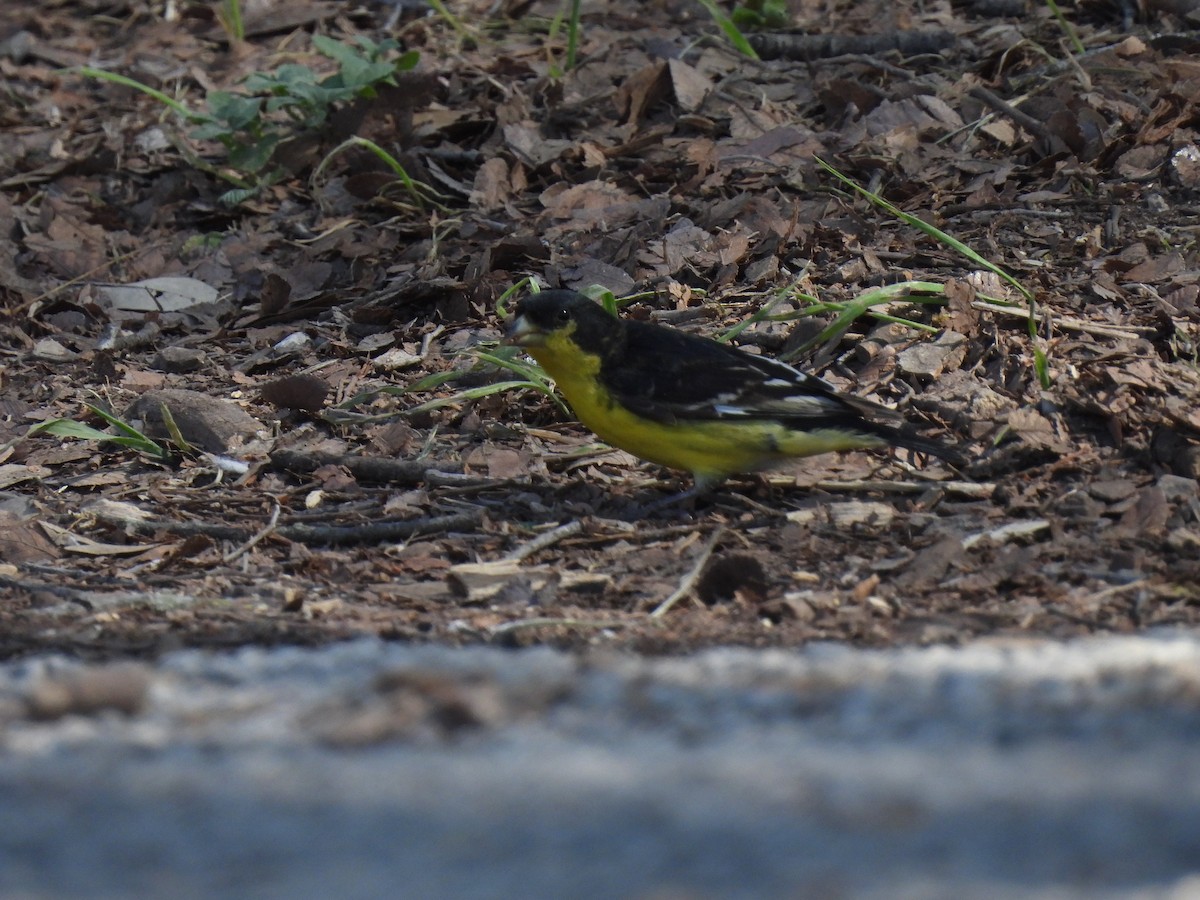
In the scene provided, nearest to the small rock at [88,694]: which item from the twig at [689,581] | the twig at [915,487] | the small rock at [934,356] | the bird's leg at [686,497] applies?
the twig at [689,581]

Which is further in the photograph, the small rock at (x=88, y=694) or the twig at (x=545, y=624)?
the twig at (x=545, y=624)

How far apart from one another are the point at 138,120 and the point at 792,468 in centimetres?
507

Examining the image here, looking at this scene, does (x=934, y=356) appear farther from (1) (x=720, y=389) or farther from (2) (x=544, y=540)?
(2) (x=544, y=540)

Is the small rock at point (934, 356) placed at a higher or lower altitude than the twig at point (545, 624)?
lower

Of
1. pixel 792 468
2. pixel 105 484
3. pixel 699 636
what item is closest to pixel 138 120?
pixel 105 484

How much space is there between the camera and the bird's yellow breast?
4971mm

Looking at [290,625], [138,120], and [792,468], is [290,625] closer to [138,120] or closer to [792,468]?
[792,468]

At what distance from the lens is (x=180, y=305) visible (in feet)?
23.2

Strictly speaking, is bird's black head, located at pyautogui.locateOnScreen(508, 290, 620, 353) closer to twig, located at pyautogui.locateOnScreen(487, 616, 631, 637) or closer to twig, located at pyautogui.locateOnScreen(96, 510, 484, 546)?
twig, located at pyautogui.locateOnScreen(96, 510, 484, 546)

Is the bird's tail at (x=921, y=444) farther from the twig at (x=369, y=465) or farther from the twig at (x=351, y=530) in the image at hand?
the twig at (x=369, y=465)

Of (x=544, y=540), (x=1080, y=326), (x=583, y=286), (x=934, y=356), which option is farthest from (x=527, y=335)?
(x=1080, y=326)

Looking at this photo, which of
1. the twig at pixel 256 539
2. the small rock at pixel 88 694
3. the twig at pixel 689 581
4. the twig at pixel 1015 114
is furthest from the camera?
the twig at pixel 1015 114

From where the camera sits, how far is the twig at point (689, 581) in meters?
3.96

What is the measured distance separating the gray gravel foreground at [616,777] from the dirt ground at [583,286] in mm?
629
